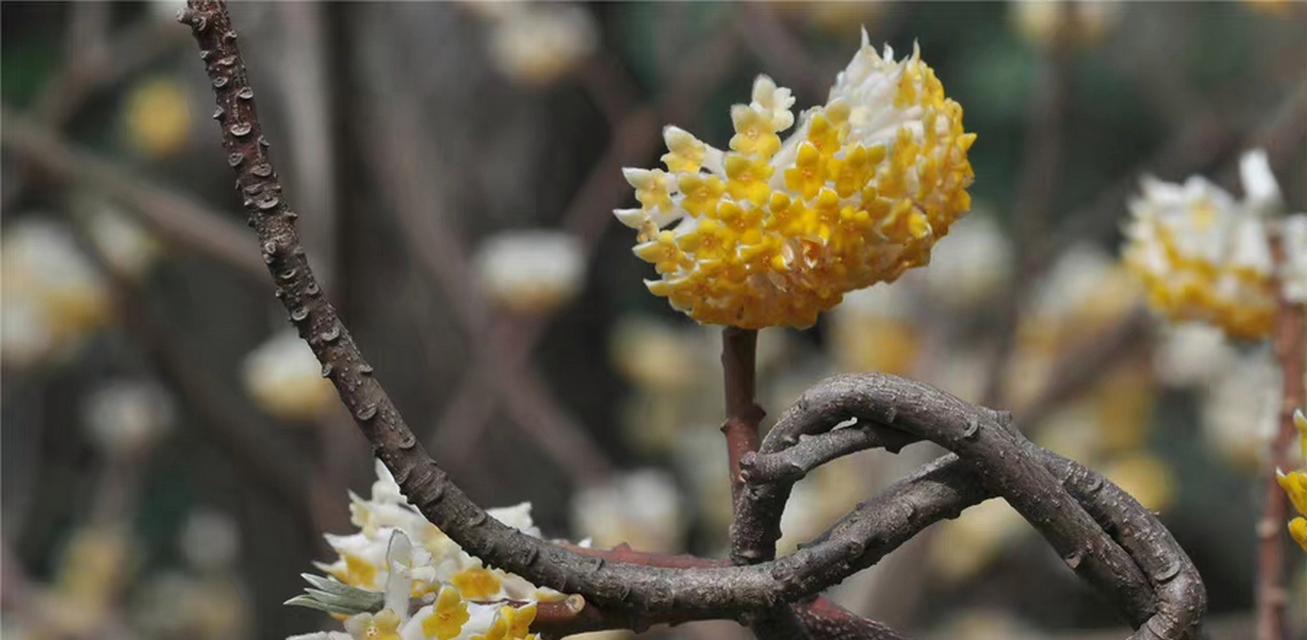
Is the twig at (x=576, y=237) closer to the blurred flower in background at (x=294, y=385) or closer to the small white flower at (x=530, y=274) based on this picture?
the small white flower at (x=530, y=274)

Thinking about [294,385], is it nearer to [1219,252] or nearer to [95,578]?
[95,578]

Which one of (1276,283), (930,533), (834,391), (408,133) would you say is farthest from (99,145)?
(834,391)

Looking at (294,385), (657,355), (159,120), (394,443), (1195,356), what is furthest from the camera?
(657,355)

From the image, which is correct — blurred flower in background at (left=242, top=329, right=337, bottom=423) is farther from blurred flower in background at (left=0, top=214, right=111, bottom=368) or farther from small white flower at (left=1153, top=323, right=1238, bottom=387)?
small white flower at (left=1153, top=323, right=1238, bottom=387)

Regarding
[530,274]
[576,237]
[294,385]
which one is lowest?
[294,385]

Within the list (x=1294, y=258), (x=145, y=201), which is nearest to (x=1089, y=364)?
(x=1294, y=258)
